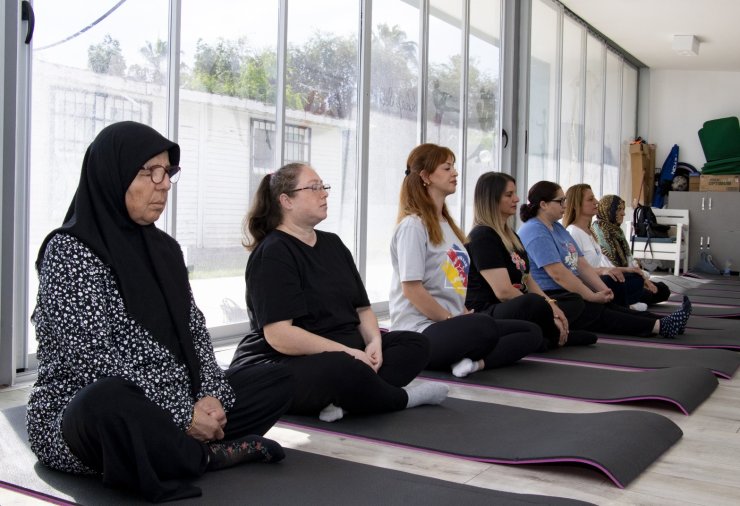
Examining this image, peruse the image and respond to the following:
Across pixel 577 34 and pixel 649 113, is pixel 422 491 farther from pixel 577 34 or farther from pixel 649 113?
pixel 649 113

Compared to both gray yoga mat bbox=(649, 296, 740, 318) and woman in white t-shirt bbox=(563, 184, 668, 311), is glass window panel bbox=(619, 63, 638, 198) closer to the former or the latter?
gray yoga mat bbox=(649, 296, 740, 318)

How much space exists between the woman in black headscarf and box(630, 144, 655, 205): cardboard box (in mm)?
10698

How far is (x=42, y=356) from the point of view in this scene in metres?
2.04

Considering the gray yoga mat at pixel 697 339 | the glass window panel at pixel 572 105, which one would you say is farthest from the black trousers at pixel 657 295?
the glass window panel at pixel 572 105

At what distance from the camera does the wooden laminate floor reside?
2.19 metres

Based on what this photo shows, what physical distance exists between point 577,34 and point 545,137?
1.69 m

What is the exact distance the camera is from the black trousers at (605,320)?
4.90 meters

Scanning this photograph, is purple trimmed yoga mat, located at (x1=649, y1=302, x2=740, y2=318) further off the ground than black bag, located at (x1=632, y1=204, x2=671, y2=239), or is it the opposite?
black bag, located at (x1=632, y1=204, x2=671, y2=239)

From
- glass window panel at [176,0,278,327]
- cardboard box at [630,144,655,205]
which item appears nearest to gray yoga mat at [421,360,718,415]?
glass window panel at [176,0,278,327]

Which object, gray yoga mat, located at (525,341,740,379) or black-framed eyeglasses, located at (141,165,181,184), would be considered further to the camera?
gray yoga mat, located at (525,341,740,379)

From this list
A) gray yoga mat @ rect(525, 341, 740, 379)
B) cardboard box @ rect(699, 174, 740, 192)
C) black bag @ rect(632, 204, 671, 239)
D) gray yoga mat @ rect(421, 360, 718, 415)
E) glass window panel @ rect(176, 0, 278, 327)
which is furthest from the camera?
cardboard box @ rect(699, 174, 740, 192)

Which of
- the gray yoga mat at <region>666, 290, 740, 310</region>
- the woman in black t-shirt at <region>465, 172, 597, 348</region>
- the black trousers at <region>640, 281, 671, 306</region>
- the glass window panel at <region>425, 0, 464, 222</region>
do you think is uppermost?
the glass window panel at <region>425, 0, 464, 222</region>

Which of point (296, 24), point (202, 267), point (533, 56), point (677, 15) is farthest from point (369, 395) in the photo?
point (677, 15)

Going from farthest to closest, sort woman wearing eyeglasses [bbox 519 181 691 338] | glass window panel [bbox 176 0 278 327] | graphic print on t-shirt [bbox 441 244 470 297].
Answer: woman wearing eyeglasses [bbox 519 181 691 338], glass window panel [bbox 176 0 278 327], graphic print on t-shirt [bbox 441 244 470 297]
